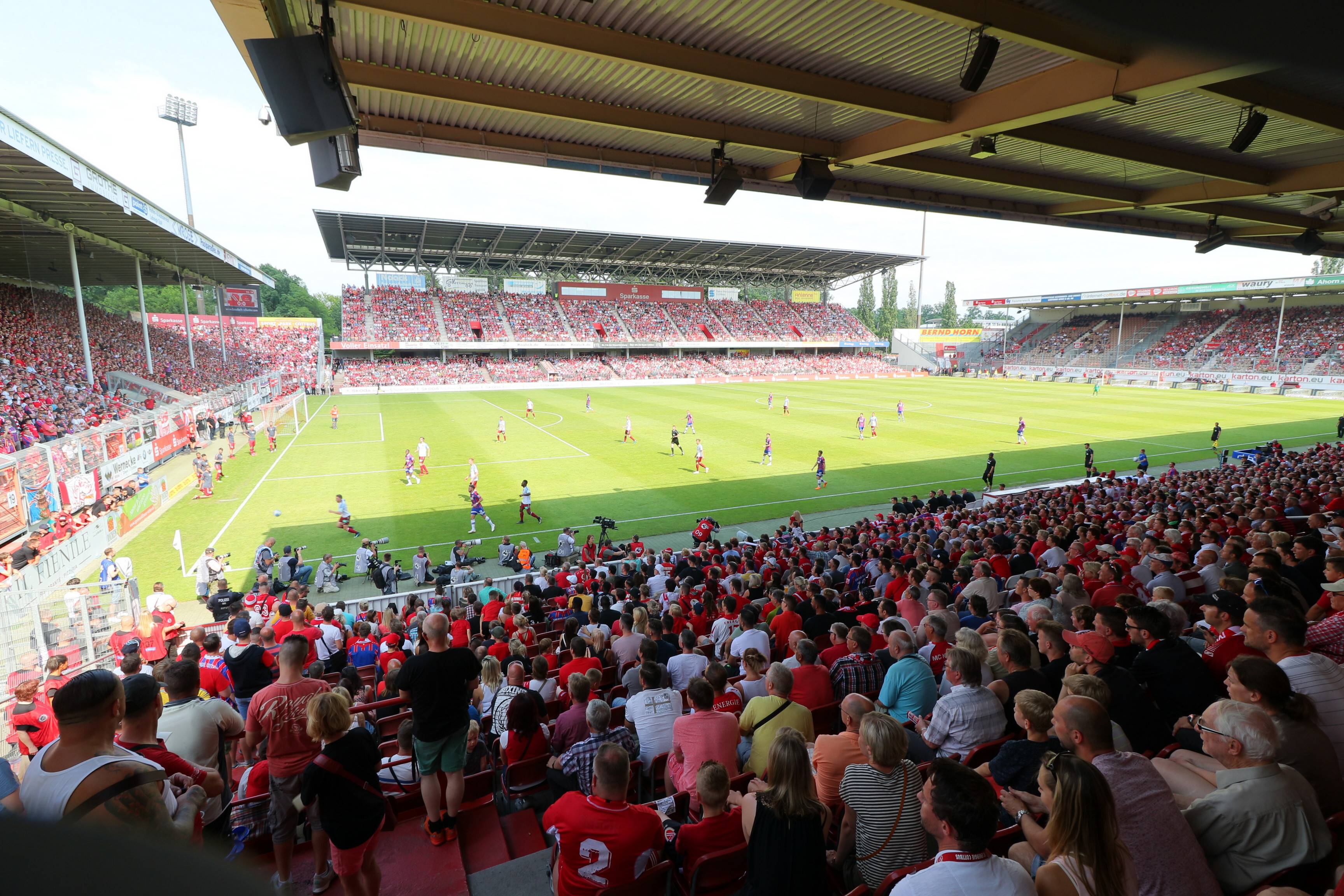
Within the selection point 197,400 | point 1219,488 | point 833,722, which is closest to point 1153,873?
point 833,722

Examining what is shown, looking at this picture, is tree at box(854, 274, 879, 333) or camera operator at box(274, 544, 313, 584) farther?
tree at box(854, 274, 879, 333)

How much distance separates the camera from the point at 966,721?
4902 millimetres

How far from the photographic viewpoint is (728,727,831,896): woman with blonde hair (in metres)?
3.50

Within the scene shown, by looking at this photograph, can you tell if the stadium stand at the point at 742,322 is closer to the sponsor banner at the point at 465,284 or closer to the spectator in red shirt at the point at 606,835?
the sponsor banner at the point at 465,284

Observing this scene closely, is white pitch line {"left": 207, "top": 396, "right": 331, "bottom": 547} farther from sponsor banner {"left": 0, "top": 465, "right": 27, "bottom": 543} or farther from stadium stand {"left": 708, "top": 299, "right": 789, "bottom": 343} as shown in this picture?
stadium stand {"left": 708, "top": 299, "right": 789, "bottom": 343}

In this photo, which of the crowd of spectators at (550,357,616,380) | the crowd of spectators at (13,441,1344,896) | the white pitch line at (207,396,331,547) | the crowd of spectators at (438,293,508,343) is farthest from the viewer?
the crowd of spectators at (438,293,508,343)

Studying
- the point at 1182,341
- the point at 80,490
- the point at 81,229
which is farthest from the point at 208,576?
the point at 1182,341

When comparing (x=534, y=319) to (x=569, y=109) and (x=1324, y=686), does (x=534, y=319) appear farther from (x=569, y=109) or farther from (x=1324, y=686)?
(x=1324, y=686)

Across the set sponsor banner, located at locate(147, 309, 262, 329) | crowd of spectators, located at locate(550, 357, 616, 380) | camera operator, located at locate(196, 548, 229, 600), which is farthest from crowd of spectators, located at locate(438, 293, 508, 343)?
camera operator, located at locate(196, 548, 229, 600)

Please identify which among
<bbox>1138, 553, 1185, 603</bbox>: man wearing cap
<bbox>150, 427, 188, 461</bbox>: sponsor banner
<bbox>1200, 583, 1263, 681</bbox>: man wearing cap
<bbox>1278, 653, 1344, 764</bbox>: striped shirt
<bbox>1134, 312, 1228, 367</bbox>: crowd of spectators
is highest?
<bbox>1134, 312, 1228, 367</bbox>: crowd of spectators

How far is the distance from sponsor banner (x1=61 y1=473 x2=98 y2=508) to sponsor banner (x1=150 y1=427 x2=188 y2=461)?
591 cm

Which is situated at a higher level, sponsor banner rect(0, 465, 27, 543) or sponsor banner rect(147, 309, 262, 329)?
sponsor banner rect(147, 309, 262, 329)

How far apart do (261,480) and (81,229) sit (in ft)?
44.5

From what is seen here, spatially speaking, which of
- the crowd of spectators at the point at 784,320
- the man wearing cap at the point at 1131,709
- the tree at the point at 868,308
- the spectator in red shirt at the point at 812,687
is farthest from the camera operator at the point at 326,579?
the tree at the point at 868,308
